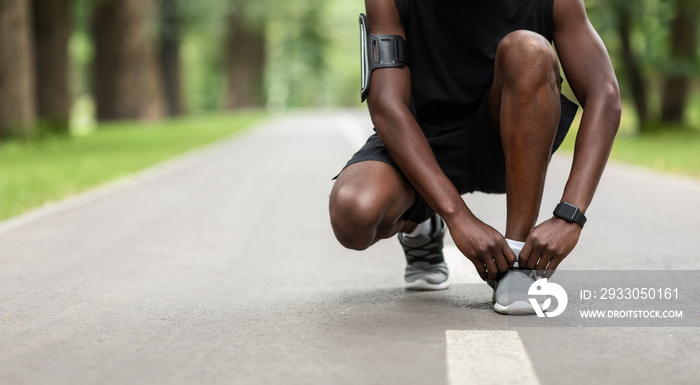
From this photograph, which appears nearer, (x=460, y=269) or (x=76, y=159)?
(x=460, y=269)

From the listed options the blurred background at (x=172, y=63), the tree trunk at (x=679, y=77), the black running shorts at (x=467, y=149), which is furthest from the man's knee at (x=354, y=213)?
the tree trunk at (x=679, y=77)

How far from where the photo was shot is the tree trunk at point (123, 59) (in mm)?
25531

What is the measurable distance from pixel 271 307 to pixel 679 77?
17686mm

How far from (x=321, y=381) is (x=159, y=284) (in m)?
1.85

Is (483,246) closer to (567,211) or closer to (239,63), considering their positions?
(567,211)

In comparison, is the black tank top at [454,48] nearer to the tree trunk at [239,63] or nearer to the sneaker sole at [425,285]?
the sneaker sole at [425,285]

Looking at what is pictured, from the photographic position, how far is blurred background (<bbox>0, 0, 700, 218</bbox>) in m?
16.1

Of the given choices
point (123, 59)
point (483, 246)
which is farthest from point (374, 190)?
point (123, 59)

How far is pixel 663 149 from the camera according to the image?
14.6m

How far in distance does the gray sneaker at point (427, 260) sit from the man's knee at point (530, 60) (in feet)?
2.78

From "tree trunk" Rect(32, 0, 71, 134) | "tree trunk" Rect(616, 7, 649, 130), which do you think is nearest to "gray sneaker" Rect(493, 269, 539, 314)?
"tree trunk" Rect(616, 7, 649, 130)

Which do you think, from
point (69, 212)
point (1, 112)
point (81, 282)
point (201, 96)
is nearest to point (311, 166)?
point (69, 212)

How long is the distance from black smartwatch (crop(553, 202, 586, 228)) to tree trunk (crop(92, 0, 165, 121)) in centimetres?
2344

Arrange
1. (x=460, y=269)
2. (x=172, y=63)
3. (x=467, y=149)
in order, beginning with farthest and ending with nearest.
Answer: (x=172, y=63)
(x=460, y=269)
(x=467, y=149)
